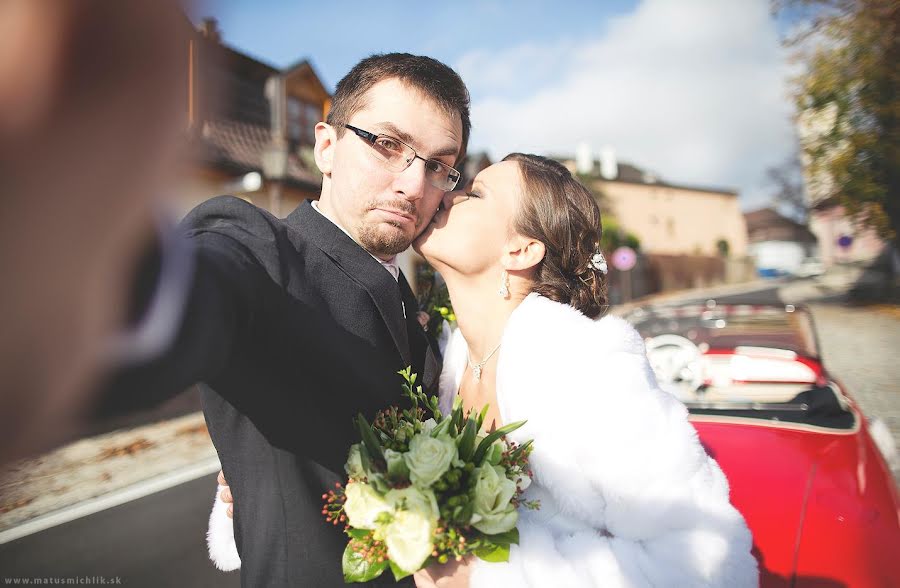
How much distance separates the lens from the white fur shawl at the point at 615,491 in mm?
1530

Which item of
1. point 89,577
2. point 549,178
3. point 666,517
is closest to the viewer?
point 666,517

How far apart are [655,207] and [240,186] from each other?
46.5 m

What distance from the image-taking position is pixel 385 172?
1.84 m

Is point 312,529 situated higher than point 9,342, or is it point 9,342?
point 9,342

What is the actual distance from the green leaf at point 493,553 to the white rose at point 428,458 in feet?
0.85

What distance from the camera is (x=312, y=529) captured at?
1451 mm

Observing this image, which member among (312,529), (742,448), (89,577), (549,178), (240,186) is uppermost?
(240,186)

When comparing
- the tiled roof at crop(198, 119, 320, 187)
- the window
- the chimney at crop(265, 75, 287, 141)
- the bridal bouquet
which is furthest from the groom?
the window

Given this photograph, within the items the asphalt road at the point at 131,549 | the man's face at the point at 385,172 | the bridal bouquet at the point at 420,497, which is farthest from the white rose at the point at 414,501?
the asphalt road at the point at 131,549

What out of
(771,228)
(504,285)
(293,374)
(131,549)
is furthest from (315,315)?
(771,228)

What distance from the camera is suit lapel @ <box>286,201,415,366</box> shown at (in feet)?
5.32

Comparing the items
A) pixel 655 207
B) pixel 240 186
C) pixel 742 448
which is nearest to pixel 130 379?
pixel 742 448

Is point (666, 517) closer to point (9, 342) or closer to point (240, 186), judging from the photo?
point (9, 342)

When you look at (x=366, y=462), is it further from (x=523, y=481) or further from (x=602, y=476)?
(x=602, y=476)
